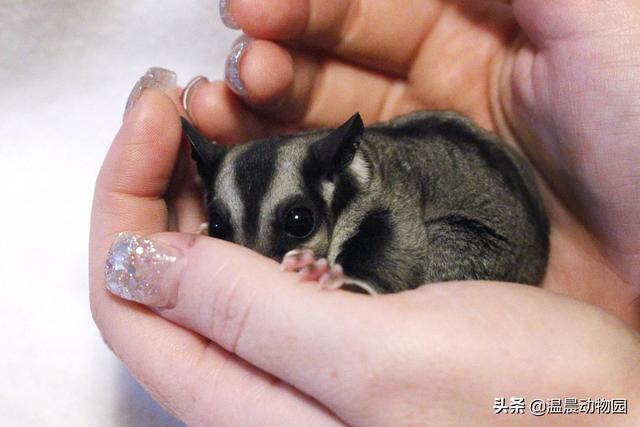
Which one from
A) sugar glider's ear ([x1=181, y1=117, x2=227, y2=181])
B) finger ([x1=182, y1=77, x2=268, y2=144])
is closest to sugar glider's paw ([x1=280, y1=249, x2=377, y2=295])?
sugar glider's ear ([x1=181, y1=117, x2=227, y2=181])

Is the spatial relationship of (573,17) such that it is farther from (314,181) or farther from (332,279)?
(332,279)

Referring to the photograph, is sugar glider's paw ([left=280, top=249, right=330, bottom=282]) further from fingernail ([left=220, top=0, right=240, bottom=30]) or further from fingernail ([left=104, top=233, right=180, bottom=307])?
fingernail ([left=220, top=0, right=240, bottom=30])

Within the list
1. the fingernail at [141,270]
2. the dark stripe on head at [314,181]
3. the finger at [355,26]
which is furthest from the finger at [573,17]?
the fingernail at [141,270]

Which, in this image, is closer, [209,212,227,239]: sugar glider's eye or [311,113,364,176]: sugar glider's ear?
[311,113,364,176]: sugar glider's ear

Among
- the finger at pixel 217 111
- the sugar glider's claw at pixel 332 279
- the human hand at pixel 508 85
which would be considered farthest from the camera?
the finger at pixel 217 111

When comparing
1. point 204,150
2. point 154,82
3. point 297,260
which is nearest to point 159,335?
point 297,260

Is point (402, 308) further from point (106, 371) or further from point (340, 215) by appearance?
point (106, 371)

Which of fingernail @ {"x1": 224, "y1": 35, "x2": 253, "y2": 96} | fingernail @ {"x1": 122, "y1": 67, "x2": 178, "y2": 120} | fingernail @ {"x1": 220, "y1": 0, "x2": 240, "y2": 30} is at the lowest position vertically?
fingernail @ {"x1": 122, "y1": 67, "x2": 178, "y2": 120}

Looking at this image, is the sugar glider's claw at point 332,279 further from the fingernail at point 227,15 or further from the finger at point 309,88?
the fingernail at point 227,15
